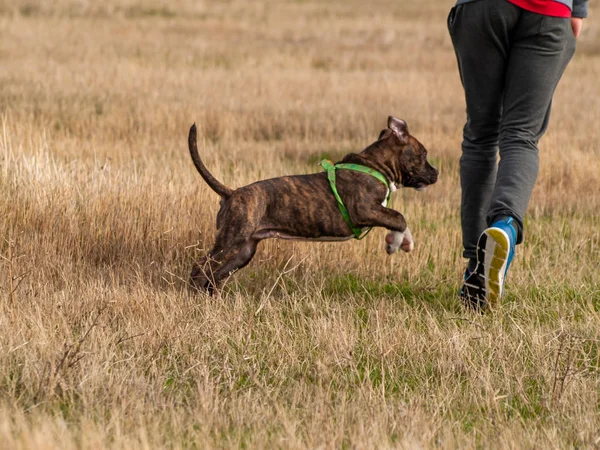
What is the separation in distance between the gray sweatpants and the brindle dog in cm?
54

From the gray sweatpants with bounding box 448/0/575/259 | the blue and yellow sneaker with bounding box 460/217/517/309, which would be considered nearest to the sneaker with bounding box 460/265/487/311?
the blue and yellow sneaker with bounding box 460/217/517/309

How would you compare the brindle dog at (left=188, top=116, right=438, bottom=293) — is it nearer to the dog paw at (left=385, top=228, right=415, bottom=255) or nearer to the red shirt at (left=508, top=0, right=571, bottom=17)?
the dog paw at (left=385, top=228, right=415, bottom=255)

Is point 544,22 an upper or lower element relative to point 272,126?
upper

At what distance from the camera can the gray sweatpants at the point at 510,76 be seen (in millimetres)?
4391

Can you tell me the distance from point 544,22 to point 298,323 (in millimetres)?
1908

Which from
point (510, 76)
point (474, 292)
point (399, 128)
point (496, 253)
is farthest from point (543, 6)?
point (474, 292)

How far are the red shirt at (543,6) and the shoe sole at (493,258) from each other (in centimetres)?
110

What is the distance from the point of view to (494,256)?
13.9ft

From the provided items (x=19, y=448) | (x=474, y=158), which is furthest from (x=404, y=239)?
(x=19, y=448)

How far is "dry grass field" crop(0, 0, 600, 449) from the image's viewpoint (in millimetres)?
3180

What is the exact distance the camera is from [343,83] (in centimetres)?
1498

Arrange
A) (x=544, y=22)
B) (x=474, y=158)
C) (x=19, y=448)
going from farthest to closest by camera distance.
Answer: (x=474, y=158), (x=544, y=22), (x=19, y=448)

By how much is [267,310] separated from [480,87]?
1.61m

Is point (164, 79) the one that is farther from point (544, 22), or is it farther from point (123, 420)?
point (123, 420)
